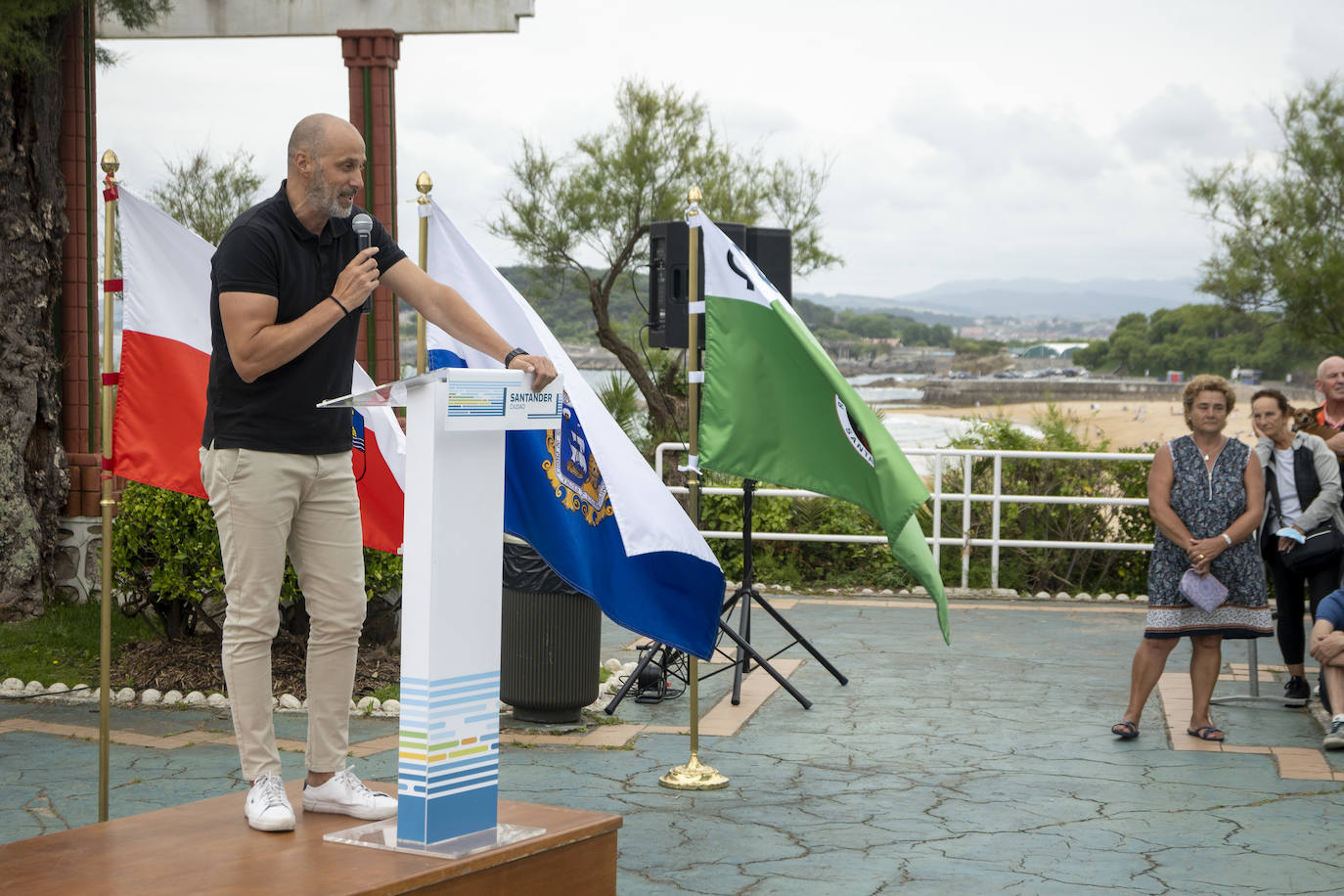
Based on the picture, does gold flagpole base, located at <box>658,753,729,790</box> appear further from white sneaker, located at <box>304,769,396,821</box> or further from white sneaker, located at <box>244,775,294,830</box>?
white sneaker, located at <box>244,775,294,830</box>

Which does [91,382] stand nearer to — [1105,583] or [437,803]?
[437,803]

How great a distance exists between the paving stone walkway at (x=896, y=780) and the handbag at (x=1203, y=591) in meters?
0.69

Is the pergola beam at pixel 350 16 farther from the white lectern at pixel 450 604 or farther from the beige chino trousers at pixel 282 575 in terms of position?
the white lectern at pixel 450 604

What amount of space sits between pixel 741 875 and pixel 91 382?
6.23 m

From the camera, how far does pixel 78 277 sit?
912cm

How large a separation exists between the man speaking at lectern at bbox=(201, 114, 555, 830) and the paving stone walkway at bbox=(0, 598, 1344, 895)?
1.32m

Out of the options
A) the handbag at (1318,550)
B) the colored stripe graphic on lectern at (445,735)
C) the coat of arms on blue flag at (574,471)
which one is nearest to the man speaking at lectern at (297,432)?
the colored stripe graphic on lectern at (445,735)

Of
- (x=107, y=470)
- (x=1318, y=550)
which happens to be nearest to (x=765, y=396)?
(x=107, y=470)

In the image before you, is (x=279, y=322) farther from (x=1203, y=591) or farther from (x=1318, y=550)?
(x=1318, y=550)

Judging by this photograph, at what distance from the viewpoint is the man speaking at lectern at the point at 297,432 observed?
3.57m

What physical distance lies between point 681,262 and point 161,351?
389 centimetres

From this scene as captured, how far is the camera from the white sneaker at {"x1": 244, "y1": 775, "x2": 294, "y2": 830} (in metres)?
3.72

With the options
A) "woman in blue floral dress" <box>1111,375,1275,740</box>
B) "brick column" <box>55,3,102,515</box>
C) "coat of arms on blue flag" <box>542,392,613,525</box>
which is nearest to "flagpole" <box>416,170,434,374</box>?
"coat of arms on blue flag" <box>542,392,613,525</box>

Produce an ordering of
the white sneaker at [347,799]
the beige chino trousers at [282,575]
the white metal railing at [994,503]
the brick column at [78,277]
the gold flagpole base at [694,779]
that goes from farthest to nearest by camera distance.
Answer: the white metal railing at [994,503] → the brick column at [78,277] → the gold flagpole base at [694,779] → the white sneaker at [347,799] → the beige chino trousers at [282,575]
